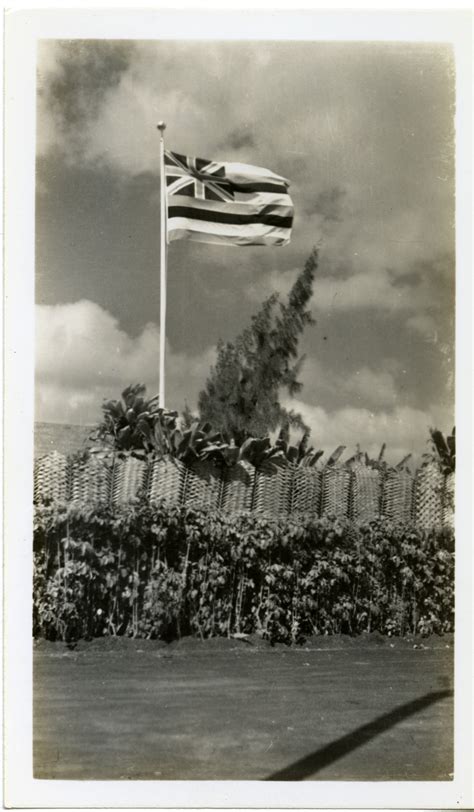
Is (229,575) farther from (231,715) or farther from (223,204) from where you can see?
(223,204)

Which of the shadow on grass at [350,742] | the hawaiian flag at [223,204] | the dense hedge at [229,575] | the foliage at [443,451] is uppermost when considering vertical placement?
the hawaiian flag at [223,204]

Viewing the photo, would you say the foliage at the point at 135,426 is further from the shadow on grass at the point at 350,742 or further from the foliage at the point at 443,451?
the shadow on grass at the point at 350,742

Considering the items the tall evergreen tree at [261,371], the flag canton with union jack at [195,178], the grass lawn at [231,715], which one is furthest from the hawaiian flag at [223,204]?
the grass lawn at [231,715]

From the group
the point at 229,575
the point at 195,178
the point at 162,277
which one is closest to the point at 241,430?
the point at 229,575

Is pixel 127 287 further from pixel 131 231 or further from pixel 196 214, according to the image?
pixel 196 214

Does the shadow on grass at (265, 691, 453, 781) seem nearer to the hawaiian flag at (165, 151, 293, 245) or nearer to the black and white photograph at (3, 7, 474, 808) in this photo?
the black and white photograph at (3, 7, 474, 808)

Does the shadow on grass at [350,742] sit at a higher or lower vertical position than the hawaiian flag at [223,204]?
lower

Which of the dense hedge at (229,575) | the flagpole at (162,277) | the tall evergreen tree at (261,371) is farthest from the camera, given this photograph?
the tall evergreen tree at (261,371)

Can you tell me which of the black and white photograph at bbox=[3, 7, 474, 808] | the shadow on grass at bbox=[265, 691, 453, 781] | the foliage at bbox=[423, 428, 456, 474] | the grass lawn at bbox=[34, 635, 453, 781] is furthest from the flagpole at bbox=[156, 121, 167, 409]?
the shadow on grass at bbox=[265, 691, 453, 781]
